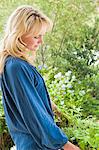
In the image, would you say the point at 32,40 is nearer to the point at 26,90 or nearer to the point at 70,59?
the point at 26,90

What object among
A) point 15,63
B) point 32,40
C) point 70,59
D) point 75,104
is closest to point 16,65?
point 15,63

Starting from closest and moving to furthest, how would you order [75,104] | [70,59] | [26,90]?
[26,90], [75,104], [70,59]

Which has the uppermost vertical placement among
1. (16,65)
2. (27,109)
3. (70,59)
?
(16,65)

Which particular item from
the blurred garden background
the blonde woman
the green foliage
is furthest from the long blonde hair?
the blurred garden background

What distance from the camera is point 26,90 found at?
1322 mm

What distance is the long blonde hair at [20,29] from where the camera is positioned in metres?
1.37

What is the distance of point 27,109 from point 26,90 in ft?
0.22

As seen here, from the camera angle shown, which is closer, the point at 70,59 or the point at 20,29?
the point at 20,29

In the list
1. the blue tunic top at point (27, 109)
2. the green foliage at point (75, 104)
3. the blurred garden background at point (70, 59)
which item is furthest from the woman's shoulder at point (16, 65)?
→ the blurred garden background at point (70, 59)

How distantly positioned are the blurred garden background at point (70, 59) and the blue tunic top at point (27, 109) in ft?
3.44

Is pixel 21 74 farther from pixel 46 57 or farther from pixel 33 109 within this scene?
pixel 46 57

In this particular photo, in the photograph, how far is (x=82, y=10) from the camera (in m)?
3.15

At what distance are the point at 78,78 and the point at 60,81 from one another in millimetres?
239

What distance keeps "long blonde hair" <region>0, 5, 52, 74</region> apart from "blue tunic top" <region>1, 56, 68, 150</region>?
30 mm
